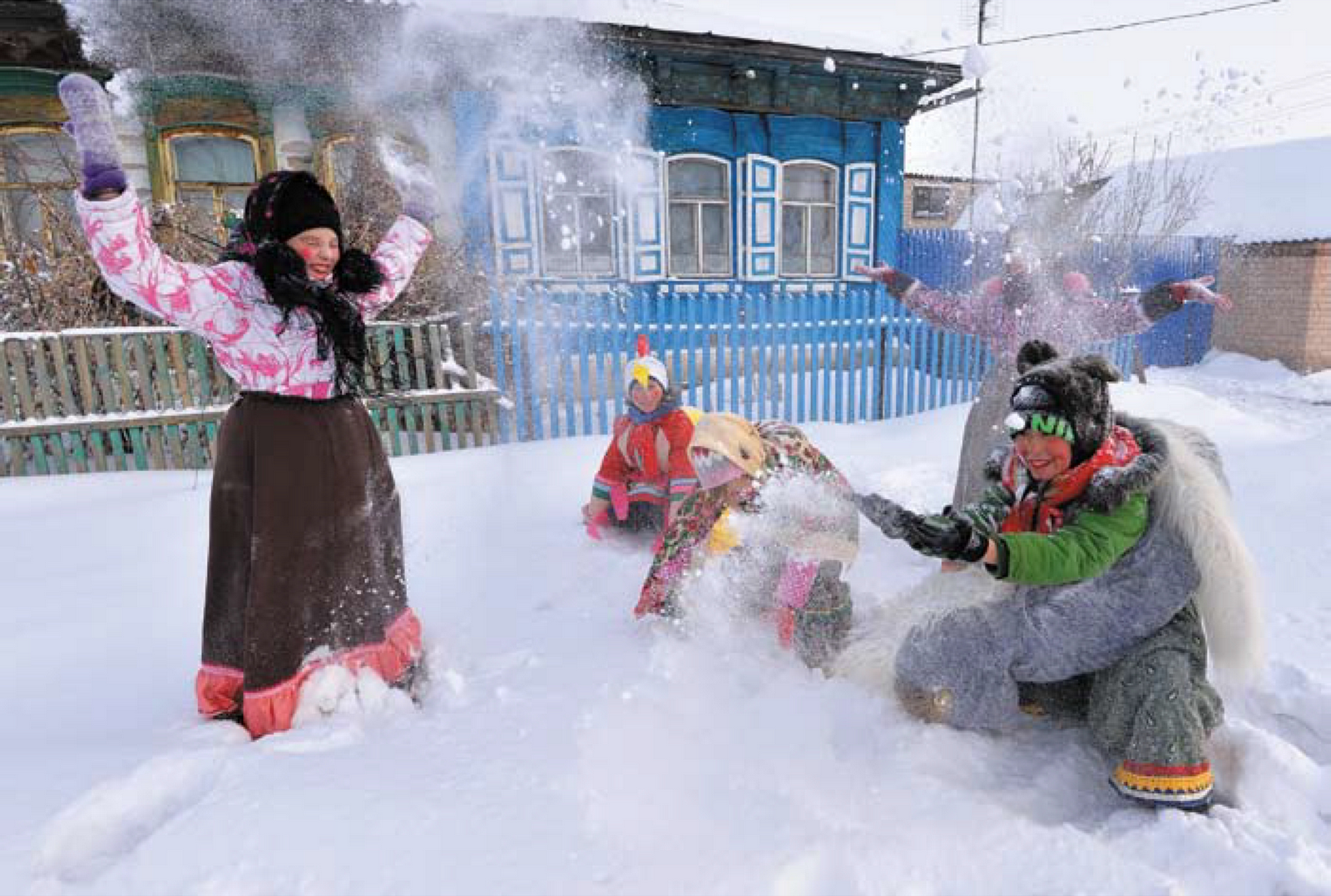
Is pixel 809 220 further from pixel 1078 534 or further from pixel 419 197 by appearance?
pixel 1078 534

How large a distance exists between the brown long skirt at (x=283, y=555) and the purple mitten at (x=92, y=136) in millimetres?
595

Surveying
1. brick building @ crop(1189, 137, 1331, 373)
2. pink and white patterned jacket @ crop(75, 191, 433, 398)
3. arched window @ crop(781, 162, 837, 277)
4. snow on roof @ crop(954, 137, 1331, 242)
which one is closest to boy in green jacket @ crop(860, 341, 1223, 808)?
pink and white patterned jacket @ crop(75, 191, 433, 398)

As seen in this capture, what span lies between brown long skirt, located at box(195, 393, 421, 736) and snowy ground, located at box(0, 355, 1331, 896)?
120 millimetres

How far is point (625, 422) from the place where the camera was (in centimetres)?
377

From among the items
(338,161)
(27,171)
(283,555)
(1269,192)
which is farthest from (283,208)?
(1269,192)

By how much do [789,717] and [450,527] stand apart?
2616 millimetres

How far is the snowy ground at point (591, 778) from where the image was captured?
1374 millimetres

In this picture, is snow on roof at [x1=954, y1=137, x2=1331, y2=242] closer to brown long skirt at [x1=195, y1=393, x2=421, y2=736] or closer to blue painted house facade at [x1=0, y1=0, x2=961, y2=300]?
blue painted house facade at [x1=0, y1=0, x2=961, y2=300]

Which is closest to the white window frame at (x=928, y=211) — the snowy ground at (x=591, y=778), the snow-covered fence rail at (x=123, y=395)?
the snow-covered fence rail at (x=123, y=395)

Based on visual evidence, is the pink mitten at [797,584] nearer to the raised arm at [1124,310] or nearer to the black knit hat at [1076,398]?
the black knit hat at [1076,398]

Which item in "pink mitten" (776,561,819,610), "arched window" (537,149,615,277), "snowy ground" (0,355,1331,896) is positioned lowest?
"snowy ground" (0,355,1331,896)

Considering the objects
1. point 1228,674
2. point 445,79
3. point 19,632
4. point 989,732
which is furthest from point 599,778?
point 445,79

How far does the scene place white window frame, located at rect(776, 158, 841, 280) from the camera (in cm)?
1130

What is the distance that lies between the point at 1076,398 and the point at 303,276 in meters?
2.01
